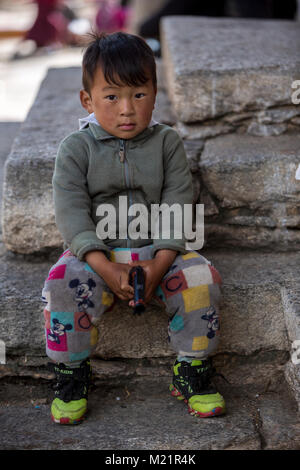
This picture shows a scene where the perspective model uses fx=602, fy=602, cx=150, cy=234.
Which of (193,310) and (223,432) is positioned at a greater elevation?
(193,310)

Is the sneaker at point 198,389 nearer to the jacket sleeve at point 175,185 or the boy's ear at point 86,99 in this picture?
the jacket sleeve at point 175,185

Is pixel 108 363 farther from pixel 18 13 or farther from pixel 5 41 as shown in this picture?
pixel 18 13

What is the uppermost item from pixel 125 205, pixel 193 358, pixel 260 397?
pixel 125 205

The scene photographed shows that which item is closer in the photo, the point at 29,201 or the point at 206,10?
the point at 29,201

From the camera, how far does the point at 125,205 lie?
1877 mm

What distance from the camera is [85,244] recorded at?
1.73 metres

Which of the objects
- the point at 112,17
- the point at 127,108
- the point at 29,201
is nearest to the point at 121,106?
the point at 127,108

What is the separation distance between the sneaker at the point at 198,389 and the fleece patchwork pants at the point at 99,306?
1.7 inches

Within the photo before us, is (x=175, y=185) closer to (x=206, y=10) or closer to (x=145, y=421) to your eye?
(x=145, y=421)

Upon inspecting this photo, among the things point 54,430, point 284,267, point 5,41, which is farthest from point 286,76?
point 5,41

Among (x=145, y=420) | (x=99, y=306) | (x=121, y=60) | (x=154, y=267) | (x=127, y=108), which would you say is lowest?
(x=145, y=420)

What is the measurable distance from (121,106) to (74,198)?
12.0 inches

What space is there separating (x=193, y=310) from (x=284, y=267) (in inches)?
17.5

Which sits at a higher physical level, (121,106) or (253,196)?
(121,106)
